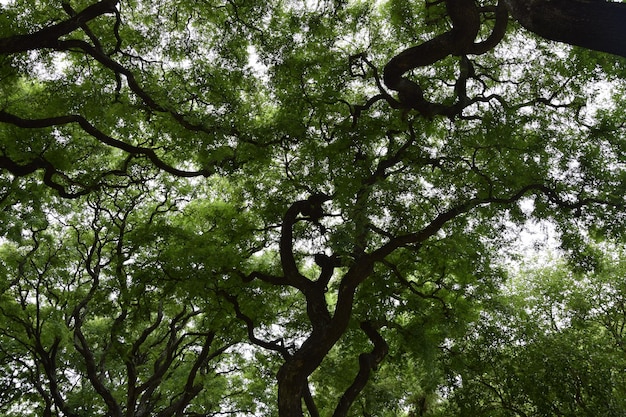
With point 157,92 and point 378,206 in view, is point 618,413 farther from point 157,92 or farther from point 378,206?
point 157,92

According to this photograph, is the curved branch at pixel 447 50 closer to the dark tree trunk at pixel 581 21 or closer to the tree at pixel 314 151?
the tree at pixel 314 151

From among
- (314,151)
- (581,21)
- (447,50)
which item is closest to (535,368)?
(314,151)

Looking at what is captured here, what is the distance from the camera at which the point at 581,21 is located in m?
3.34

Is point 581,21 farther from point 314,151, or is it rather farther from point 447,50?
point 314,151

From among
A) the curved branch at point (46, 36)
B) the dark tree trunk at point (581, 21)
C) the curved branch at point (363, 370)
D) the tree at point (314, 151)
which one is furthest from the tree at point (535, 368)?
the curved branch at point (46, 36)

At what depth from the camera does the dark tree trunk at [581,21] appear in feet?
10.4

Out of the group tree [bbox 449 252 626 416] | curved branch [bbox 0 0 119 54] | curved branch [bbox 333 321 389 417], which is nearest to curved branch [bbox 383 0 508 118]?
curved branch [bbox 0 0 119 54]

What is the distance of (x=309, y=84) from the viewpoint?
34.2 ft

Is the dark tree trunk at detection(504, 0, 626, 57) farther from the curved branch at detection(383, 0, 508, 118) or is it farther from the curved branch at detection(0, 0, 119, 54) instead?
the curved branch at detection(0, 0, 119, 54)

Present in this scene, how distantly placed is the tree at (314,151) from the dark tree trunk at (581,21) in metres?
2.91

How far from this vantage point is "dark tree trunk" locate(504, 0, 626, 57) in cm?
316

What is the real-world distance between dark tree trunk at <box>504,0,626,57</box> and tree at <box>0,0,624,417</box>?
115 inches

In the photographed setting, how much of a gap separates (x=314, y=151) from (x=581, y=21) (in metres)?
7.37

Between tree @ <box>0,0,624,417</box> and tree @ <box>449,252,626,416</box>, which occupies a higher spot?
tree @ <box>0,0,624,417</box>
